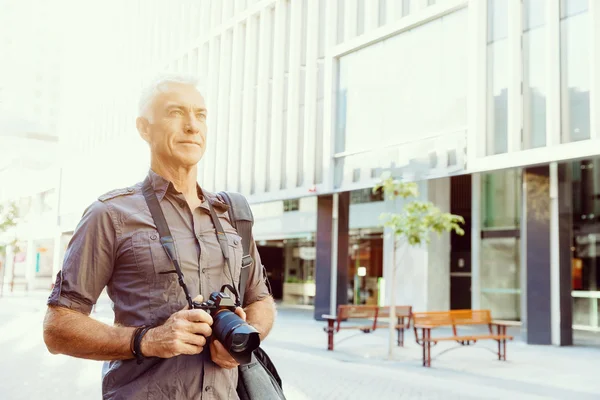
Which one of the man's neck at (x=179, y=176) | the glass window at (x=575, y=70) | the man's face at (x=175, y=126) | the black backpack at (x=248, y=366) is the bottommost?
the black backpack at (x=248, y=366)

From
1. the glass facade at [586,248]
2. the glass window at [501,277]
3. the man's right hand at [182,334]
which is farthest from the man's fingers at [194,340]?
the glass window at [501,277]

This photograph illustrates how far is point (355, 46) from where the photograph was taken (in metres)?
21.9

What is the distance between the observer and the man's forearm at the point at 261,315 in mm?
2146

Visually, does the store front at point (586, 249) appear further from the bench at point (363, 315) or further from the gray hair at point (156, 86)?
the gray hair at point (156, 86)

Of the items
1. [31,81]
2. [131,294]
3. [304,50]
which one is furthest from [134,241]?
[31,81]

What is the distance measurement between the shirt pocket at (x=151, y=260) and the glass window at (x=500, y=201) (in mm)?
19029

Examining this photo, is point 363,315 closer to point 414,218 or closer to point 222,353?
point 414,218

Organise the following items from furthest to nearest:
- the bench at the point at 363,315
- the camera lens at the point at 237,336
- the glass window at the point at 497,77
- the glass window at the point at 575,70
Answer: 1. the glass window at the point at 497,77
2. the glass window at the point at 575,70
3. the bench at the point at 363,315
4. the camera lens at the point at 237,336

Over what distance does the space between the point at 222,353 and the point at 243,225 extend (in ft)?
1.70

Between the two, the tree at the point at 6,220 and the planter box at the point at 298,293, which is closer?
the planter box at the point at 298,293

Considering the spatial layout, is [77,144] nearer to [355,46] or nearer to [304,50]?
[304,50]

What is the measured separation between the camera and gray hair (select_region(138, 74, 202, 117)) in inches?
81.7

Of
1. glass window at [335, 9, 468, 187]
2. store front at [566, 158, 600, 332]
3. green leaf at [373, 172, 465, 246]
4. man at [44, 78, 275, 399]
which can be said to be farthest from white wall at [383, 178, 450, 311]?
man at [44, 78, 275, 399]

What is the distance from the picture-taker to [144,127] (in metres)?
2.10
